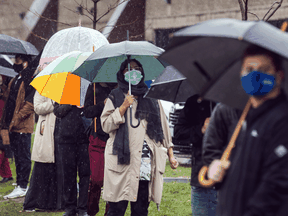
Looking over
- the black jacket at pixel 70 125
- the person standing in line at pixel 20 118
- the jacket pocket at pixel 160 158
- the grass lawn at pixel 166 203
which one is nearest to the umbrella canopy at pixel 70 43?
the black jacket at pixel 70 125

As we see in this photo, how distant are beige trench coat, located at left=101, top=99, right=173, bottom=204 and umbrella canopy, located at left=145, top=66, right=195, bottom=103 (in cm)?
35

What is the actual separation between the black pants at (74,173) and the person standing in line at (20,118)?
1465mm

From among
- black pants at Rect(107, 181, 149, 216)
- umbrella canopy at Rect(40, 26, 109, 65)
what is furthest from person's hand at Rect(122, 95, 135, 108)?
umbrella canopy at Rect(40, 26, 109, 65)

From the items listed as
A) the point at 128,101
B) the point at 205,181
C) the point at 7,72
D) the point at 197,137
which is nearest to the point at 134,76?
the point at 128,101

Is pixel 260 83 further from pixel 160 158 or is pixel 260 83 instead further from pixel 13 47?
pixel 13 47

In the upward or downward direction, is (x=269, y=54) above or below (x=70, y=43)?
below

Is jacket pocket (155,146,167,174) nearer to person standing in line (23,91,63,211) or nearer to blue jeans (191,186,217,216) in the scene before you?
blue jeans (191,186,217,216)

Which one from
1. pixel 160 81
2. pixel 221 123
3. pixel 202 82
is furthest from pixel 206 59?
pixel 160 81

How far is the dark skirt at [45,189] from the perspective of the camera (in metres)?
6.11

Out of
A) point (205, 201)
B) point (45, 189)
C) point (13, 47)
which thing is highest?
point (13, 47)

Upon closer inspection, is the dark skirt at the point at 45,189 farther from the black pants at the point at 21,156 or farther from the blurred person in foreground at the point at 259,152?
the blurred person in foreground at the point at 259,152

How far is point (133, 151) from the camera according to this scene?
172 inches

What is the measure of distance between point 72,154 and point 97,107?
0.89 meters

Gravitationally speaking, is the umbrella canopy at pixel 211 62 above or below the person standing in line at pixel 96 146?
above
